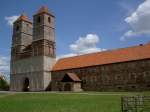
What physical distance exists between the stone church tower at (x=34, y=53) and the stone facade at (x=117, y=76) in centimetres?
911

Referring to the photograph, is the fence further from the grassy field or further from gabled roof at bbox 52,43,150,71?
gabled roof at bbox 52,43,150,71

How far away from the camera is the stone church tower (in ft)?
219

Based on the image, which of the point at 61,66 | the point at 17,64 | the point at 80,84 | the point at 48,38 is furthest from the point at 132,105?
the point at 17,64

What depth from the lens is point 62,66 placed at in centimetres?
6488

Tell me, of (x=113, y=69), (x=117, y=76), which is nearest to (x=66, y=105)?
(x=117, y=76)

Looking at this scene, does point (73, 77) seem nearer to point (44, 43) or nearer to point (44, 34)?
point (44, 43)

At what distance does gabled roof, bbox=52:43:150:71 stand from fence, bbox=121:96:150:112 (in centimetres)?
3011

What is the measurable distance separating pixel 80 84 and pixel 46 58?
44.1ft

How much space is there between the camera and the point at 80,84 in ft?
192

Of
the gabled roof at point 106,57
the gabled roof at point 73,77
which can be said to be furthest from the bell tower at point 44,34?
the gabled roof at point 73,77

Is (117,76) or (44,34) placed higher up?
(44,34)

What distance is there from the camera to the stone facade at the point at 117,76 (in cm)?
4749

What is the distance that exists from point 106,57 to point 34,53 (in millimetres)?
22350

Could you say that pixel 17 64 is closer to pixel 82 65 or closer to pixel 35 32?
pixel 35 32
